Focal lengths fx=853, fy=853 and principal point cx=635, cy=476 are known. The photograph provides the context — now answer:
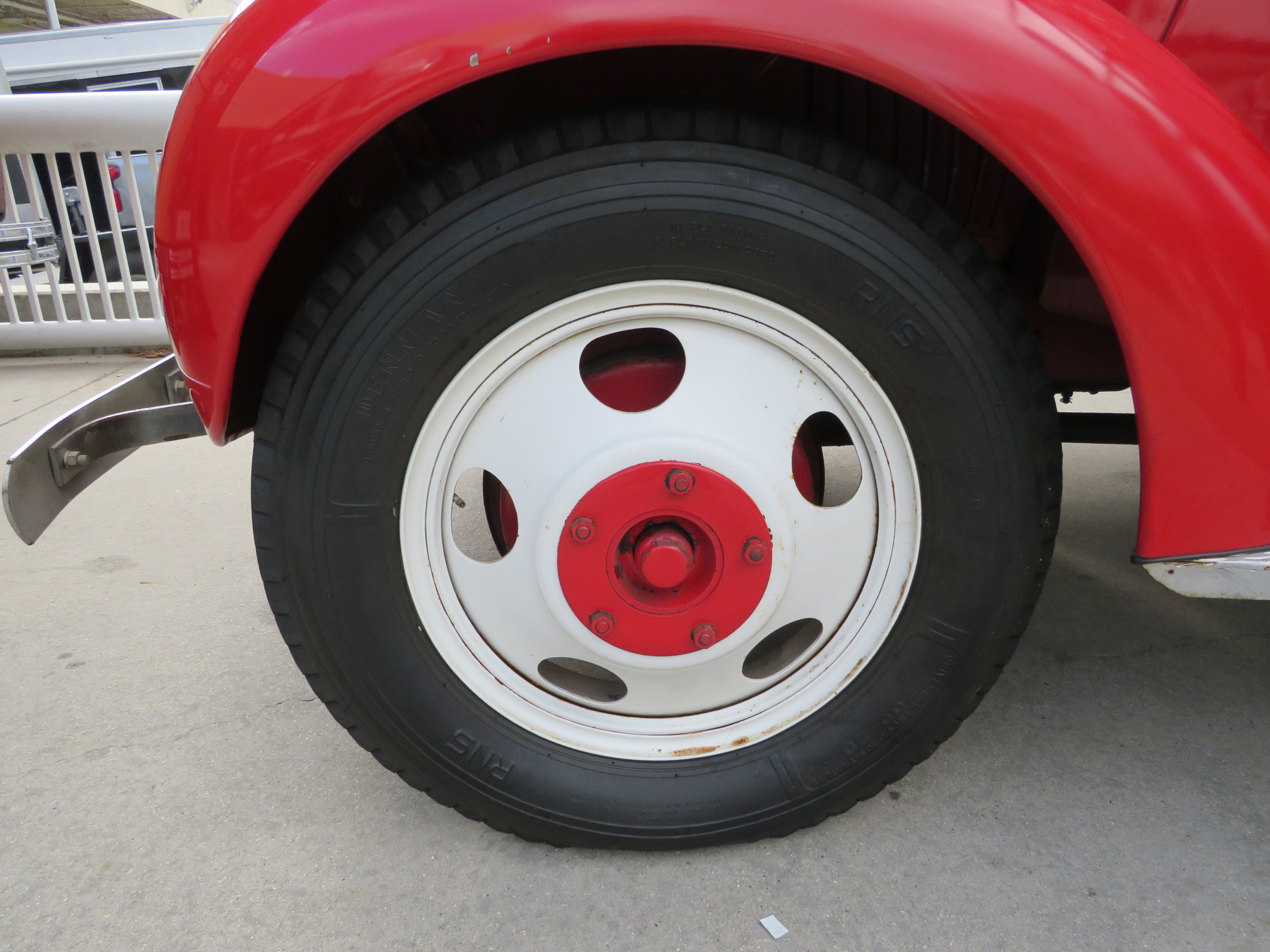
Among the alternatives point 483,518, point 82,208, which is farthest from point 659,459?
point 82,208

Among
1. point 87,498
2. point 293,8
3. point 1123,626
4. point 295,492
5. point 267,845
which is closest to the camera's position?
point 293,8

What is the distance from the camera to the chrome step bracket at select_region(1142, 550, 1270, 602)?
3.61 feet

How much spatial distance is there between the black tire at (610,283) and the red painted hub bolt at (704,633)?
196mm

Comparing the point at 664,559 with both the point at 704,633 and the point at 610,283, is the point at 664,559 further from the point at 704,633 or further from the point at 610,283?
the point at 610,283

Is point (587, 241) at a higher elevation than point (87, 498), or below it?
higher

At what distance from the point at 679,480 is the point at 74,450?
42.6 inches

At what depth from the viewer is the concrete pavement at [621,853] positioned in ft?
3.92

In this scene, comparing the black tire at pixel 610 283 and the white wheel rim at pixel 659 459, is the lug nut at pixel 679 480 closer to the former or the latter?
the white wheel rim at pixel 659 459

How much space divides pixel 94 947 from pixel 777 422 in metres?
1.20

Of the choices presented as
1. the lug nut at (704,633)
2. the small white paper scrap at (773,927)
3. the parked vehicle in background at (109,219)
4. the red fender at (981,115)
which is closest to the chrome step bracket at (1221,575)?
the red fender at (981,115)

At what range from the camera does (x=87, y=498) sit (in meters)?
2.92

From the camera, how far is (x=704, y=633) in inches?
48.5

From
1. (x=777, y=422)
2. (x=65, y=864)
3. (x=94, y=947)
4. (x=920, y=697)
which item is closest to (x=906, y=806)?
(x=920, y=697)

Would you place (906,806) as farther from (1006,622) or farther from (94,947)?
(94,947)
